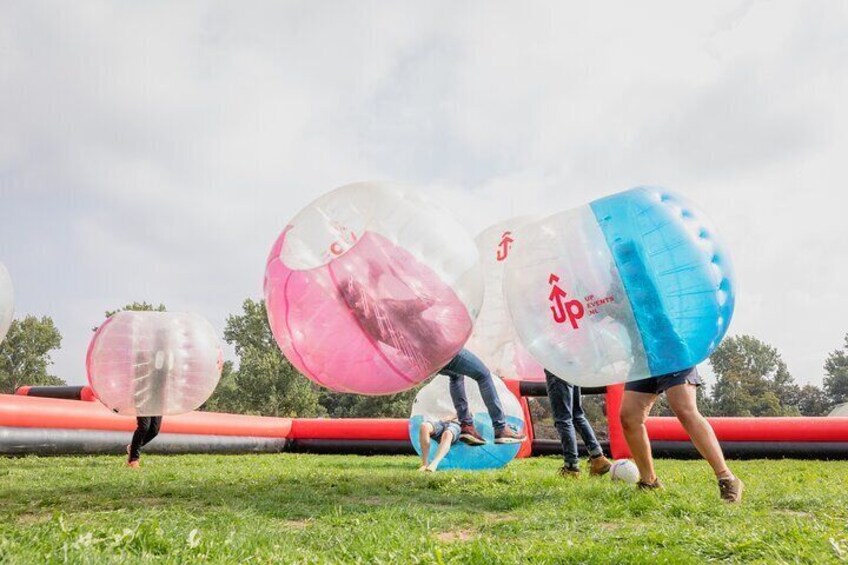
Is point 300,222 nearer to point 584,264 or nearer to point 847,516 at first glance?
point 584,264

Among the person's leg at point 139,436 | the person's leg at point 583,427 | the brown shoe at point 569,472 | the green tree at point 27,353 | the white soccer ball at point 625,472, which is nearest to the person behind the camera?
the white soccer ball at point 625,472

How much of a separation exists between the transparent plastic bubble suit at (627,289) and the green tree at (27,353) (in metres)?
60.2

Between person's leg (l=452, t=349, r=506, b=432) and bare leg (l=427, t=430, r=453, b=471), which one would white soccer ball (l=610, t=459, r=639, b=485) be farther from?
bare leg (l=427, t=430, r=453, b=471)

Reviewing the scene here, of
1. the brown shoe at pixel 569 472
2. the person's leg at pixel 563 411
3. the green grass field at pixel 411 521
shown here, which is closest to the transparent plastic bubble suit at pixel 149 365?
the green grass field at pixel 411 521

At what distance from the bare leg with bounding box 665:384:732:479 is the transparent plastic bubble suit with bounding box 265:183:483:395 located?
1.56 metres

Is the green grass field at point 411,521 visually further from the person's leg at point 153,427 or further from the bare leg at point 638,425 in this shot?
the person's leg at point 153,427

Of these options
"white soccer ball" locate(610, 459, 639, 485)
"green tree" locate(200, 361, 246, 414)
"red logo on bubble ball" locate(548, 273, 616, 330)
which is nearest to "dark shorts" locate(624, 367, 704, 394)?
"red logo on bubble ball" locate(548, 273, 616, 330)

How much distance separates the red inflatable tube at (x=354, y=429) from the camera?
1252 cm

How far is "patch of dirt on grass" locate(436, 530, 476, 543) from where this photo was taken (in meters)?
3.07

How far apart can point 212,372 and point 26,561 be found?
544 centimetres

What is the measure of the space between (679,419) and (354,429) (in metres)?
9.61

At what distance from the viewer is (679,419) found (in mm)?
4262

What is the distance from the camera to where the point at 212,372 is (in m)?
7.45

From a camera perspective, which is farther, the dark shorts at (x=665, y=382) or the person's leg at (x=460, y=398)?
the person's leg at (x=460, y=398)
